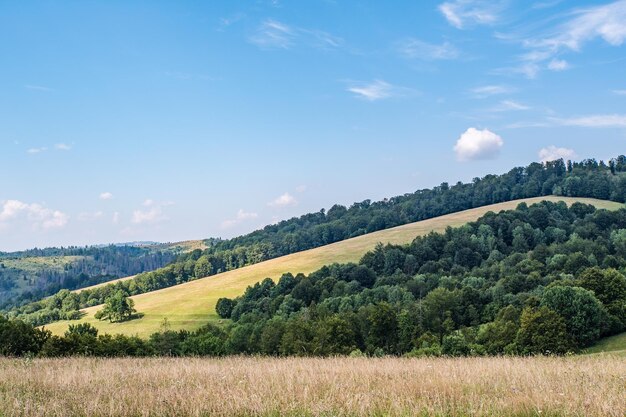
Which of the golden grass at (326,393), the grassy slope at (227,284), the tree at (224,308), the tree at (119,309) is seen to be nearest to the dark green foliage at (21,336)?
the golden grass at (326,393)

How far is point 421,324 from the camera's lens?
86.8m

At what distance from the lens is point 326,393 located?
923cm

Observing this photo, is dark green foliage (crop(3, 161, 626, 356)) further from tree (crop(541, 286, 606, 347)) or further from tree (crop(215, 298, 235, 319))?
tree (crop(215, 298, 235, 319))

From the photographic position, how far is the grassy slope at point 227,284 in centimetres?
12131

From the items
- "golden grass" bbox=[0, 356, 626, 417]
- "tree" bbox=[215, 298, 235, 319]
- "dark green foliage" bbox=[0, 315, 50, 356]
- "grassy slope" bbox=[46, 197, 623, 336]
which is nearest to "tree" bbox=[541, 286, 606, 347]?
"golden grass" bbox=[0, 356, 626, 417]

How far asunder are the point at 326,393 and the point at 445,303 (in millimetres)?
88622

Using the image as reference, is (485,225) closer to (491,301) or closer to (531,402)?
(491,301)

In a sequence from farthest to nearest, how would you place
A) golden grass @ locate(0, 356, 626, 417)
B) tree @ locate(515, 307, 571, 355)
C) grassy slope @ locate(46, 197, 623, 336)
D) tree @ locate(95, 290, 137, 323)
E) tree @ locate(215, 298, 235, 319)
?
1. tree @ locate(95, 290, 137, 323)
2. tree @ locate(215, 298, 235, 319)
3. grassy slope @ locate(46, 197, 623, 336)
4. tree @ locate(515, 307, 571, 355)
5. golden grass @ locate(0, 356, 626, 417)

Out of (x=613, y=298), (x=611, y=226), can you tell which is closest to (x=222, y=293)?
(x=613, y=298)

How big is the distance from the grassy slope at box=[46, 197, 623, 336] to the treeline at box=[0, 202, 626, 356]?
27.8 feet

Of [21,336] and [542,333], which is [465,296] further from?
[21,336]

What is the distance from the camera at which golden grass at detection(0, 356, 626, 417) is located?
8062 millimetres

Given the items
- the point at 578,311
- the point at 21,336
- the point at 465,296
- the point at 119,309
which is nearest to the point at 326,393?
the point at 21,336

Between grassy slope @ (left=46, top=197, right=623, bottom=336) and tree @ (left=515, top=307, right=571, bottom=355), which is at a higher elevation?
grassy slope @ (left=46, top=197, right=623, bottom=336)
